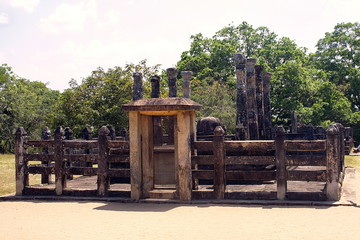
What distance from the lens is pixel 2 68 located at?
2210 inches

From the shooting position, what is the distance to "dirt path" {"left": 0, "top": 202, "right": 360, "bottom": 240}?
817cm

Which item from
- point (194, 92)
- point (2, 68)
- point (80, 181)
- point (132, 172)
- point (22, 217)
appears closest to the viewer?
point (22, 217)

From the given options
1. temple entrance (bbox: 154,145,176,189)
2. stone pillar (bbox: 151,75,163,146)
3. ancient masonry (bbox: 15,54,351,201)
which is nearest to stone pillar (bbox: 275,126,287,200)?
ancient masonry (bbox: 15,54,351,201)

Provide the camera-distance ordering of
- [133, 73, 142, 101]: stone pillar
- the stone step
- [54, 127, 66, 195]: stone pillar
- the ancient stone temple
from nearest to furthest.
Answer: the ancient stone temple
the stone step
[54, 127, 66, 195]: stone pillar
[133, 73, 142, 101]: stone pillar

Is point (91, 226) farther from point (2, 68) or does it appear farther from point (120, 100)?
point (2, 68)

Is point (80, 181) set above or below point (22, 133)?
below

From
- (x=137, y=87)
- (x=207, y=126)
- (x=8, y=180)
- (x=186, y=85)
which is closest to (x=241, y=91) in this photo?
(x=186, y=85)

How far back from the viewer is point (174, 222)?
9258 millimetres

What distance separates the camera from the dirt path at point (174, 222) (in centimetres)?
817

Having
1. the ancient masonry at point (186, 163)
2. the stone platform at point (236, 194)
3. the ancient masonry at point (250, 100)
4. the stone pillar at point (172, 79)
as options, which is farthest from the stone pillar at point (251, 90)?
the ancient masonry at point (186, 163)

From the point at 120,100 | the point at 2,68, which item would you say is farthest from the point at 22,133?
the point at 2,68

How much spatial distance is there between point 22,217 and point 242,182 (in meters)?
6.59

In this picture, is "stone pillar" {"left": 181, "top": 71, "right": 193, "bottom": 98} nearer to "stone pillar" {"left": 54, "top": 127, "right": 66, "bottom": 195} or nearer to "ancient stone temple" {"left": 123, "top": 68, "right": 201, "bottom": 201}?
"ancient stone temple" {"left": 123, "top": 68, "right": 201, "bottom": 201}

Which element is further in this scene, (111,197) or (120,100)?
(120,100)
